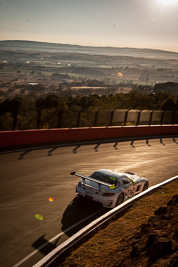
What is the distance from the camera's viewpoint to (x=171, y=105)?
53.2 m

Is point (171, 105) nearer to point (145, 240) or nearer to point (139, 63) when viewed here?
point (145, 240)

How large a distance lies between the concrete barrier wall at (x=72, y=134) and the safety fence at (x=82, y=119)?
586 millimetres

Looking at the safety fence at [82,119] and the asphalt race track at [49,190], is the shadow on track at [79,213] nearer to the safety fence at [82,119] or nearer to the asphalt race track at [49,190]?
the asphalt race track at [49,190]

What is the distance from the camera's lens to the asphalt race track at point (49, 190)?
24.7 feet

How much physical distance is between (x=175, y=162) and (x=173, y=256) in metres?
12.0

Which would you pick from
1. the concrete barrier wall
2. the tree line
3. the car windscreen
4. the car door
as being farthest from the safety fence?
the car door

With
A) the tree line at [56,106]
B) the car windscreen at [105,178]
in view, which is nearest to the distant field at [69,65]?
the tree line at [56,106]

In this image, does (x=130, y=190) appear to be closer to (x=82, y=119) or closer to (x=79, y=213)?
(x=79, y=213)

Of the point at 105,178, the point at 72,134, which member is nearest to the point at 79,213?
the point at 105,178

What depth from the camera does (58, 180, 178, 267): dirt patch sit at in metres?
5.45

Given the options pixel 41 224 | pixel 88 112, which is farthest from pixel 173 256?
pixel 88 112

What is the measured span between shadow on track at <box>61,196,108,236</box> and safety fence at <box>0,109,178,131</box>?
28.5 ft

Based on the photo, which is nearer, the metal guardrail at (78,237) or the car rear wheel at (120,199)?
the metal guardrail at (78,237)

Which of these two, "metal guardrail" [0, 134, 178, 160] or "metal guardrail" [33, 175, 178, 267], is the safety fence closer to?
"metal guardrail" [0, 134, 178, 160]
